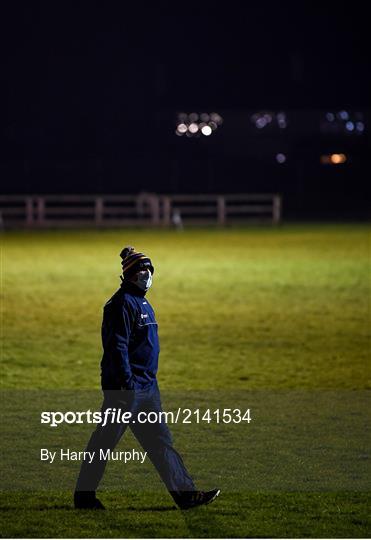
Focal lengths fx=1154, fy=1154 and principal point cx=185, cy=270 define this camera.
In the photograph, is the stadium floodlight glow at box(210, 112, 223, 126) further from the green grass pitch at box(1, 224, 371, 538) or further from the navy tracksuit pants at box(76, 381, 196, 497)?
the navy tracksuit pants at box(76, 381, 196, 497)

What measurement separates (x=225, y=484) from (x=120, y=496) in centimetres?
82

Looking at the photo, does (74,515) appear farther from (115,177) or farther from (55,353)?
(115,177)

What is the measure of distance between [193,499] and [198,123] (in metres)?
76.8

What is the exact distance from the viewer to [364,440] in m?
9.75

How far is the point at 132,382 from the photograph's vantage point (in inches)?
272

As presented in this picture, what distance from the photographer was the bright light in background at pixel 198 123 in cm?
8109

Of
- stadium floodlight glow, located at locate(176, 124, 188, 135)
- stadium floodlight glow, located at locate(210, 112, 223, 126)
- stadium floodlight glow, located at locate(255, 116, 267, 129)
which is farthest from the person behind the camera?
stadium floodlight glow, located at locate(176, 124, 188, 135)

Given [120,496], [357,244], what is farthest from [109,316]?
[357,244]

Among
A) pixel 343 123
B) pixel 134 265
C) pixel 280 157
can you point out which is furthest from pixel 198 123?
pixel 134 265

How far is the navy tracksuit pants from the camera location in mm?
6906

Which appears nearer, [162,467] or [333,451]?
[162,467]

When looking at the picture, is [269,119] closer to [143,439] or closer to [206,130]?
[206,130]

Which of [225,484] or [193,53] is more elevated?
[193,53]

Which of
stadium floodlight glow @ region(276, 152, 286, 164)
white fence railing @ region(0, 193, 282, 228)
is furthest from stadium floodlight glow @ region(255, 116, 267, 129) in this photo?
white fence railing @ region(0, 193, 282, 228)
